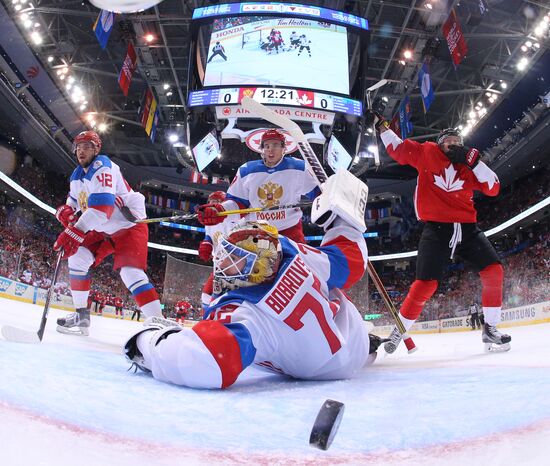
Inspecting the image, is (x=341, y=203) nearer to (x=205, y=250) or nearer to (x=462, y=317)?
(x=205, y=250)

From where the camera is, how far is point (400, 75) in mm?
12648

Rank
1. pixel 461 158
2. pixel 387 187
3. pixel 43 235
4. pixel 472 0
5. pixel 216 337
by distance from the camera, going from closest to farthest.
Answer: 1. pixel 216 337
2. pixel 461 158
3. pixel 472 0
4. pixel 43 235
5. pixel 387 187

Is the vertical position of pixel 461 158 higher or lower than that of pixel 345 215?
higher

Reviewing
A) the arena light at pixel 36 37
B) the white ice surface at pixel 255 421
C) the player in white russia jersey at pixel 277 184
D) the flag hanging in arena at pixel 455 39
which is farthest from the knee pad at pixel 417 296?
the arena light at pixel 36 37

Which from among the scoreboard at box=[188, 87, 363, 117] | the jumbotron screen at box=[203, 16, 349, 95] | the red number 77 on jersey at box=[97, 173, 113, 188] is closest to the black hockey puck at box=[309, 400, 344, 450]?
the red number 77 on jersey at box=[97, 173, 113, 188]

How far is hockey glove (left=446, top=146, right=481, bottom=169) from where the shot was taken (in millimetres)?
2783

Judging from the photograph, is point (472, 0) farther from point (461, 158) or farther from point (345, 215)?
point (345, 215)

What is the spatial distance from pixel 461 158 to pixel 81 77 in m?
15.0

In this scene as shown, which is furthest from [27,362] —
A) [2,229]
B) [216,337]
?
[2,229]

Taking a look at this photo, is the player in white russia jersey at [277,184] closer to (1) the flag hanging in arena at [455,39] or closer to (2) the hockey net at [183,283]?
(1) the flag hanging in arena at [455,39]

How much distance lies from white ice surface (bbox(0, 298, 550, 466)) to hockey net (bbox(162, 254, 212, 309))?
15.0 m

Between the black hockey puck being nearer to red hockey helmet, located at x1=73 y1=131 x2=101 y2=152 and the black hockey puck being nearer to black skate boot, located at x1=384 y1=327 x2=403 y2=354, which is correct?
black skate boot, located at x1=384 y1=327 x2=403 y2=354

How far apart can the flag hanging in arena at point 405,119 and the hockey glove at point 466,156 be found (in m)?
9.83

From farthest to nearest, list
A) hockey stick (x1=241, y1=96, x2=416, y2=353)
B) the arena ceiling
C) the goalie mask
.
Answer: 1. the arena ceiling
2. hockey stick (x1=241, y1=96, x2=416, y2=353)
3. the goalie mask
